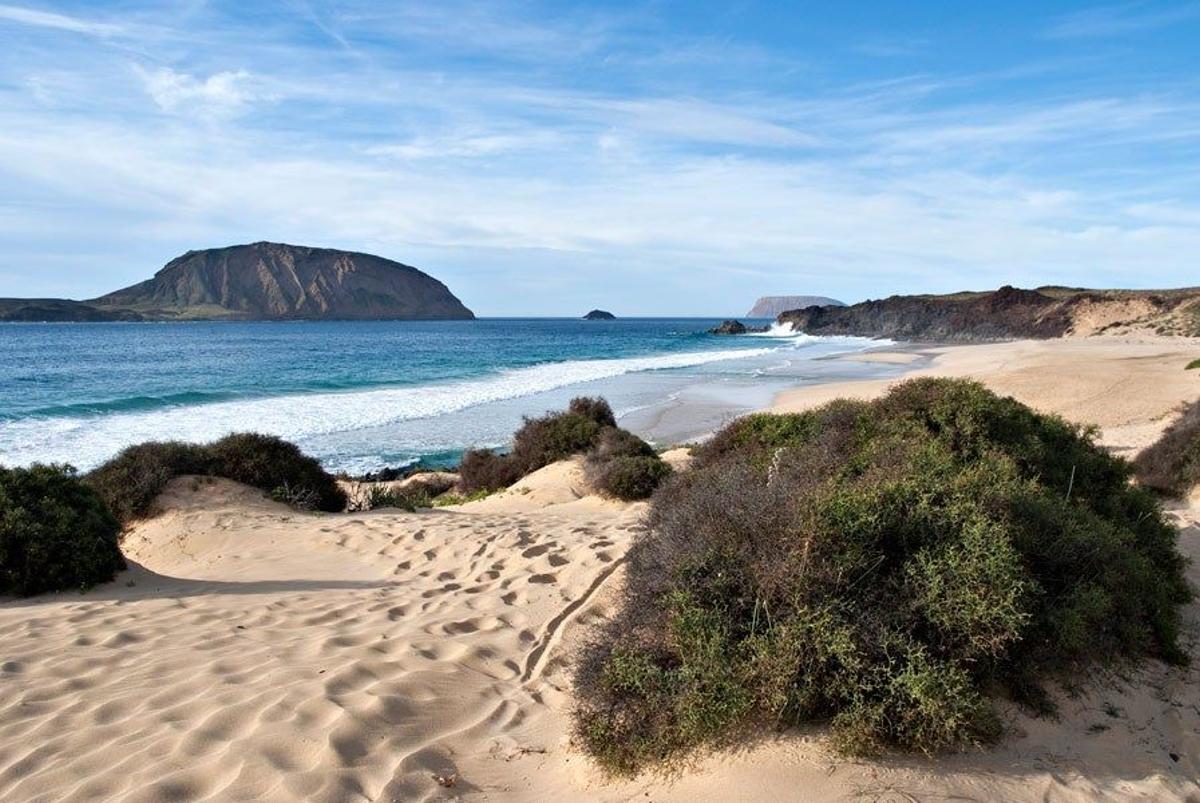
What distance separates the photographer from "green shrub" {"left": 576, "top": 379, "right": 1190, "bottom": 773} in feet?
10.8

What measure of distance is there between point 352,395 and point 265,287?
470 ft

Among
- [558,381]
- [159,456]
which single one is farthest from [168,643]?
[558,381]

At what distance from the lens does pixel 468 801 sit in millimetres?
3506

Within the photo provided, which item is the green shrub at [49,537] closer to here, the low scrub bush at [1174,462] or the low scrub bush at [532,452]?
the low scrub bush at [532,452]

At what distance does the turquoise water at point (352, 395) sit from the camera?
861 inches

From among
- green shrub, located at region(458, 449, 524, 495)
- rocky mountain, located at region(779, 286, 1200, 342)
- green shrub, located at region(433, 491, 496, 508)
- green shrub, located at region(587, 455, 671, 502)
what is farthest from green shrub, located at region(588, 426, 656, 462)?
rocky mountain, located at region(779, 286, 1200, 342)

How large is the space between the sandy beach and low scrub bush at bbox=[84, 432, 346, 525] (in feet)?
7.21

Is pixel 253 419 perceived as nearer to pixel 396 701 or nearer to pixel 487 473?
pixel 487 473

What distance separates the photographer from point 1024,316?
2977 inches

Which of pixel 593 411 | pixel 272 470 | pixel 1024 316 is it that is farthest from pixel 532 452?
pixel 1024 316

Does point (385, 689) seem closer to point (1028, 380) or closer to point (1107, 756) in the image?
point (1107, 756)

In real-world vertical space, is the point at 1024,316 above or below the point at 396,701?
above

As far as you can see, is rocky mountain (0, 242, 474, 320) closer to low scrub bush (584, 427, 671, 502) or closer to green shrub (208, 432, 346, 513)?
green shrub (208, 432, 346, 513)

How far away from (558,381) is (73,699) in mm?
34562
